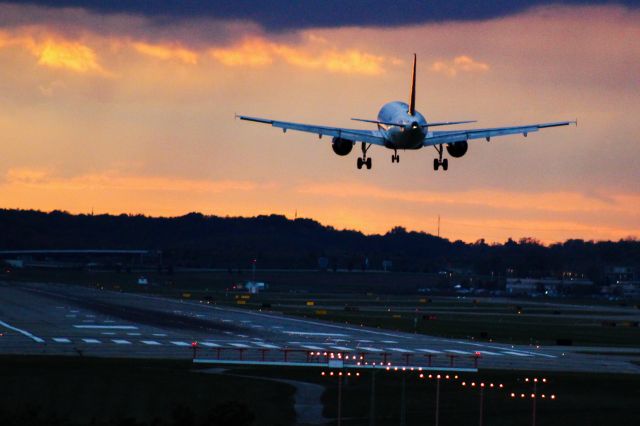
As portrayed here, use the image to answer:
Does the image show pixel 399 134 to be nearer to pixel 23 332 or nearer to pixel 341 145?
pixel 341 145

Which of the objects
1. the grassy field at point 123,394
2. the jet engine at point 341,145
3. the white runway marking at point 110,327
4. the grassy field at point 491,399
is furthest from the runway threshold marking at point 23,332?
the jet engine at point 341,145

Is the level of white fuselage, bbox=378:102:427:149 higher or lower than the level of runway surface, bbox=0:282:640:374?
higher

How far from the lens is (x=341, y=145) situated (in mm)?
89938

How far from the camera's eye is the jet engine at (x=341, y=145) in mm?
89875

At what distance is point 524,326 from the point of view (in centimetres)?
15488

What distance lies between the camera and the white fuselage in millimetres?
84938

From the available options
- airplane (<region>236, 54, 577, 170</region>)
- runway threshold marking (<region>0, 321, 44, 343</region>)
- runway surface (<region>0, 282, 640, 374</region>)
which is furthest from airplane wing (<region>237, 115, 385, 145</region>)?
runway threshold marking (<region>0, 321, 44, 343</region>)

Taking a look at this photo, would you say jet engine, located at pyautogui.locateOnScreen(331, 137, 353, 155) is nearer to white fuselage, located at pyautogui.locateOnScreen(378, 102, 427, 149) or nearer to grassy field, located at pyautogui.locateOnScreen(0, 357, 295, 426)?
white fuselage, located at pyautogui.locateOnScreen(378, 102, 427, 149)

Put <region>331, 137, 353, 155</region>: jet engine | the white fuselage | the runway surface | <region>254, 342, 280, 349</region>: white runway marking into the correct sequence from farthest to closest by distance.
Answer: <region>254, 342, 280, 349</region>: white runway marking, the runway surface, <region>331, 137, 353, 155</region>: jet engine, the white fuselage

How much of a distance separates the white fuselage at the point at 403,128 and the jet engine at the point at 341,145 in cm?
254

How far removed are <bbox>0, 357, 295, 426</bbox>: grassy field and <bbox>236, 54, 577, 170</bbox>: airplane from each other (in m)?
17.5

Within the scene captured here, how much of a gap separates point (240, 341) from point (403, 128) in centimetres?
3876

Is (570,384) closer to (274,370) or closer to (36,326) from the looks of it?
(274,370)

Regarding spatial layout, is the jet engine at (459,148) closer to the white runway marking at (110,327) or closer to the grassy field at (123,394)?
the grassy field at (123,394)
